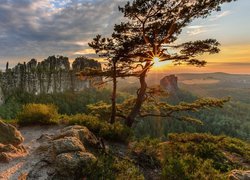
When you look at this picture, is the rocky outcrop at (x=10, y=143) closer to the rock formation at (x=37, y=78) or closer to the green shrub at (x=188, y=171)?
the green shrub at (x=188, y=171)

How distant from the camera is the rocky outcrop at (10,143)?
9.77 meters

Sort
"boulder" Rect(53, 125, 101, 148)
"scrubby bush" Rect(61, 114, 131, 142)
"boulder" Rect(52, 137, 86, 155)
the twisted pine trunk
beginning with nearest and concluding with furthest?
"boulder" Rect(52, 137, 86, 155), "boulder" Rect(53, 125, 101, 148), "scrubby bush" Rect(61, 114, 131, 142), the twisted pine trunk

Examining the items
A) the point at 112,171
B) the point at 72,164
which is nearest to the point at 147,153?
the point at 112,171

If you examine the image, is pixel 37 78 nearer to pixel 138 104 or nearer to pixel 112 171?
pixel 138 104

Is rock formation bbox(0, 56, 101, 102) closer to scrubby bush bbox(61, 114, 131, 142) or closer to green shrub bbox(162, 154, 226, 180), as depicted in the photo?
scrubby bush bbox(61, 114, 131, 142)

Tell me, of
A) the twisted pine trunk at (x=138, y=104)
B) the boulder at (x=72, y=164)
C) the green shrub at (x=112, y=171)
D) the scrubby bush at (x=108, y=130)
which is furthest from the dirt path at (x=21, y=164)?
the twisted pine trunk at (x=138, y=104)

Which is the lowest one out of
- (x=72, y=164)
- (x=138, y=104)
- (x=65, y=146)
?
(x=72, y=164)

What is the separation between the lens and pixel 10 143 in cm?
1066

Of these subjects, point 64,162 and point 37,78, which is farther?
point 37,78

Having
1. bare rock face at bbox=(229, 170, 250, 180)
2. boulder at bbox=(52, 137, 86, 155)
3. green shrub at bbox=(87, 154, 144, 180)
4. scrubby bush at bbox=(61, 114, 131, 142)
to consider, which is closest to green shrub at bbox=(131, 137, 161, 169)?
scrubby bush at bbox=(61, 114, 131, 142)

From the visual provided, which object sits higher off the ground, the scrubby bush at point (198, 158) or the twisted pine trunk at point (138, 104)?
the twisted pine trunk at point (138, 104)

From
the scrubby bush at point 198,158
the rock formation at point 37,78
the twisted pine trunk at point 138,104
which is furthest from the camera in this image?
the rock formation at point 37,78

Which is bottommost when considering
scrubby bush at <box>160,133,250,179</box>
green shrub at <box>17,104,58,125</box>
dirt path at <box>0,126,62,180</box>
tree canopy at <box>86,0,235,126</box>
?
scrubby bush at <box>160,133,250,179</box>

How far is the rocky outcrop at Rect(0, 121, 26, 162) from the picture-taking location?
977 centimetres
